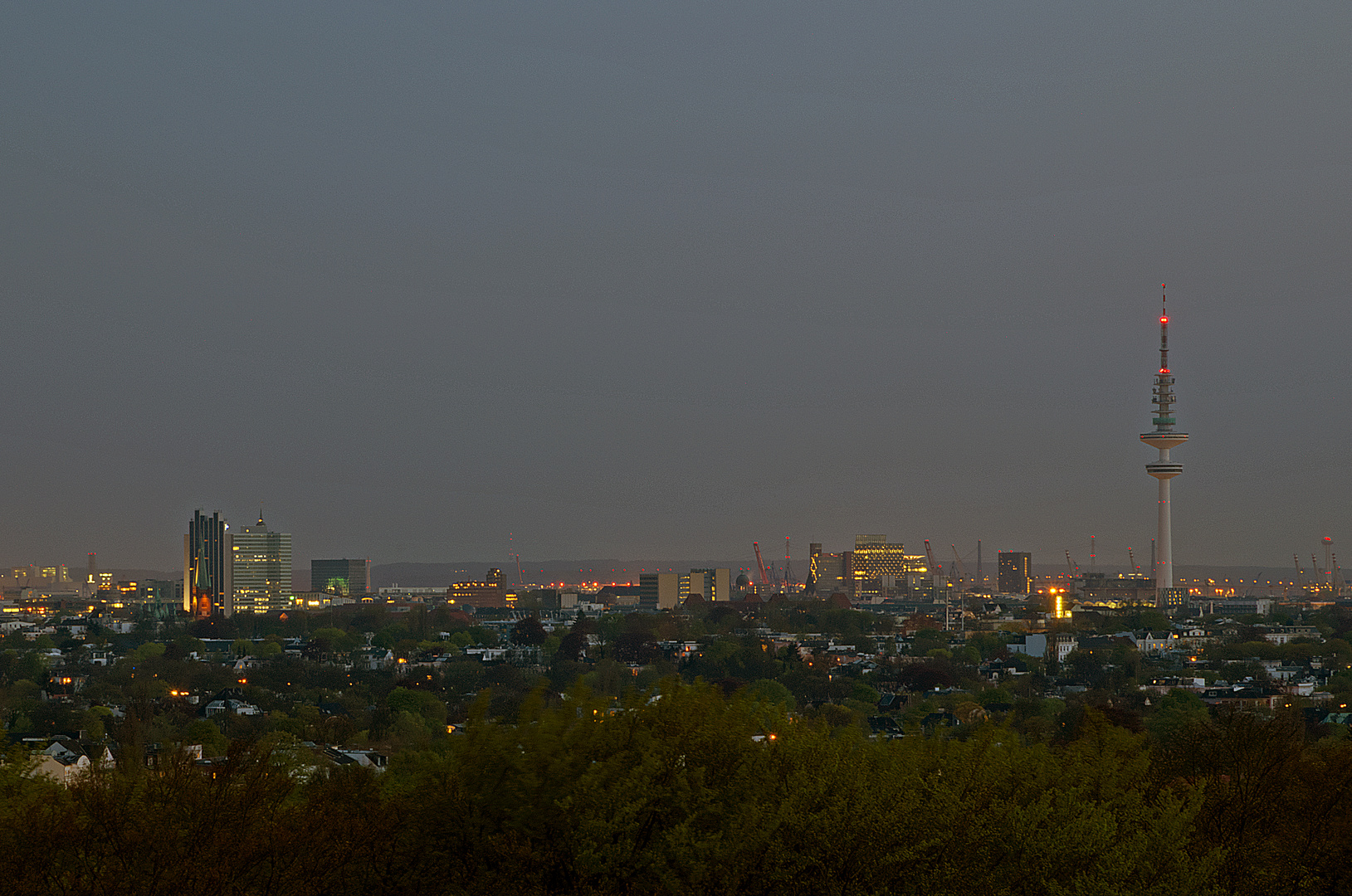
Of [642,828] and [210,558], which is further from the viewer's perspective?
[210,558]

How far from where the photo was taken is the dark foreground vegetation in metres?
18.8

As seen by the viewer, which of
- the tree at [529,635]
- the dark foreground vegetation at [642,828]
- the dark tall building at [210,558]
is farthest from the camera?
the dark tall building at [210,558]

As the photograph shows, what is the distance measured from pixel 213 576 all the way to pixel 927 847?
186 metres

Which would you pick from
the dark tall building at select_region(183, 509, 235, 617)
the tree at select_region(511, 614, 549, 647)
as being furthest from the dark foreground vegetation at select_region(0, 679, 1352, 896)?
the dark tall building at select_region(183, 509, 235, 617)

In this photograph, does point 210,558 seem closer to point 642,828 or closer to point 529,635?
point 529,635

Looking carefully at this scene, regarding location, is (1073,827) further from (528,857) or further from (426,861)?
(426,861)

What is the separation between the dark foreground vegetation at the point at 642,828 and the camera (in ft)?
61.6

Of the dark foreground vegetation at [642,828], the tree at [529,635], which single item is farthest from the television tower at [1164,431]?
the dark foreground vegetation at [642,828]

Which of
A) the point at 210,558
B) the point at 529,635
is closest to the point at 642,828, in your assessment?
the point at 529,635

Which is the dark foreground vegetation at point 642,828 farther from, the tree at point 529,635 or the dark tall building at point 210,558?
the dark tall building at point 210,558

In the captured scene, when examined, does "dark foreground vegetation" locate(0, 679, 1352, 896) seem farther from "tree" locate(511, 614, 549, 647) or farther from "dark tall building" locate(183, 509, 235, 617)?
"dark tall building" locate(183, 509, 235, 617)

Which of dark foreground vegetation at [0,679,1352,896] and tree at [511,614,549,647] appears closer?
dark foreground vegetation at [0,679,1352,896]

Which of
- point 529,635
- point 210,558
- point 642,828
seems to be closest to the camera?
point 642,828

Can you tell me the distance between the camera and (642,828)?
63.4ft
